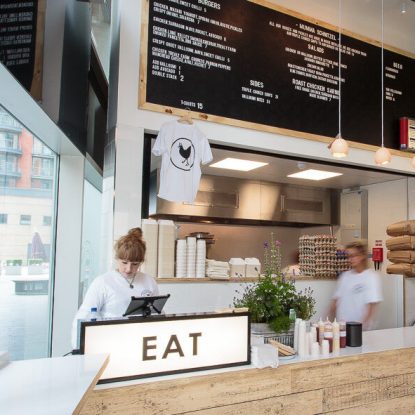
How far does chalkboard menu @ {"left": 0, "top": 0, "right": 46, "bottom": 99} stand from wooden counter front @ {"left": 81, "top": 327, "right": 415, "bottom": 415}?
1.50 m

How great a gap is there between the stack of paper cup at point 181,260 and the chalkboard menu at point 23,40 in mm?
1833

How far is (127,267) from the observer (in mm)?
2541

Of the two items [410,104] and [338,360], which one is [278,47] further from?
[338,360]

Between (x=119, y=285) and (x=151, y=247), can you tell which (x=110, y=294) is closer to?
(x=119, y=285)

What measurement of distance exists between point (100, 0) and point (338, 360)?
284 cm

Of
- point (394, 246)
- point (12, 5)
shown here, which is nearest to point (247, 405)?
point (12, 5)

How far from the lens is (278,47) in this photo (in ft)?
13.0

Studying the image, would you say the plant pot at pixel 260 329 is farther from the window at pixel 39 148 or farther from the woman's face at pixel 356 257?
the window at pixel 39 148

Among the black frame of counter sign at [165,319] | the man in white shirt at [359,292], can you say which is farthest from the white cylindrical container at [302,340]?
the man in white shirt at [359,292]

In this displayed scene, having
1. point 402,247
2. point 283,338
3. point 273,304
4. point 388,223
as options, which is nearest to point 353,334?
point 283,338

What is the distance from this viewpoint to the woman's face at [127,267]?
2527 millimetres

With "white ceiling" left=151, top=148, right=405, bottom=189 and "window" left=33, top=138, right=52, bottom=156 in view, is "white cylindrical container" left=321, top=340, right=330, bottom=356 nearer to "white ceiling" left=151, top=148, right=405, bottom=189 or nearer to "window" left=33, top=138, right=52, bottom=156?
"white ceiling" left=151, top=148, right=405, bottom=189

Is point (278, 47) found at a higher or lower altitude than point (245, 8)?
lower

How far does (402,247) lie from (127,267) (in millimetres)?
3445
